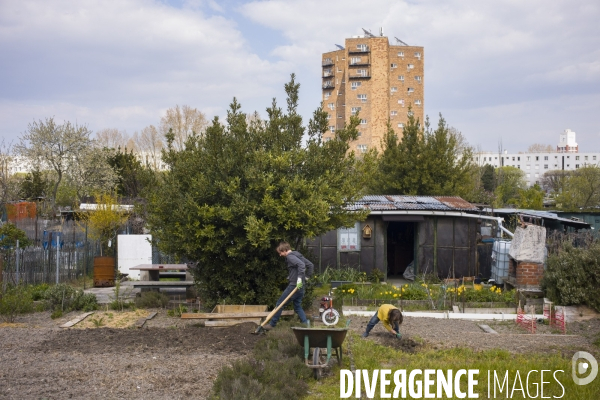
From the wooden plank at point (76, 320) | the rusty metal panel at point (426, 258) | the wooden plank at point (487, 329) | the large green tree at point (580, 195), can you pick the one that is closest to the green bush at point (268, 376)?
the wooden plank at point (487, 329)

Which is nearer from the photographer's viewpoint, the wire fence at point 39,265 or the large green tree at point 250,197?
the large green tree at point 250,197

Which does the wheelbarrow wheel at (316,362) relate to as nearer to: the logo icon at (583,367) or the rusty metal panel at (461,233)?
the logo icon at (583,367)

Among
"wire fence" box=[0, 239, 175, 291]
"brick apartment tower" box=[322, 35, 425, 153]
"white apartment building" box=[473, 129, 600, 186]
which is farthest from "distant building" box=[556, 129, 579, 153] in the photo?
"wire fence" box=[0, 239, 175, 291]

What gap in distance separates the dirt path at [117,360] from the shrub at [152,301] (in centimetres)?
253

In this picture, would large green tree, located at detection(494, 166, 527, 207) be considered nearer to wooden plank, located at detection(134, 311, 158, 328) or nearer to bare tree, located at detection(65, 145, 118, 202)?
bare tree, located at detection(65, 145, 118, 202)

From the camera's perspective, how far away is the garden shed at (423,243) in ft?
67.6

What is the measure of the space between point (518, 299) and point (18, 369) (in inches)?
441

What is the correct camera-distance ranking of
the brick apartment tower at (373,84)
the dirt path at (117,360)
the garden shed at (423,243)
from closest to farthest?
the dirt path at (117,360)
the garden shed at (423,243)
the brick apartment tower at (373,84)

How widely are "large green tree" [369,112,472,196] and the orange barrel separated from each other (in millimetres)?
13573

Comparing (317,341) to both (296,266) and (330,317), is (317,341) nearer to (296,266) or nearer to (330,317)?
(296,266)

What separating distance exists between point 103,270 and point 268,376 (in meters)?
14.1

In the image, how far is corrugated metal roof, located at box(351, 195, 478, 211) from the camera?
20.8 m

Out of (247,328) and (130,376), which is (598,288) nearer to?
(247,328)

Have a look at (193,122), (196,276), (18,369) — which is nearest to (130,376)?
(18,369)
